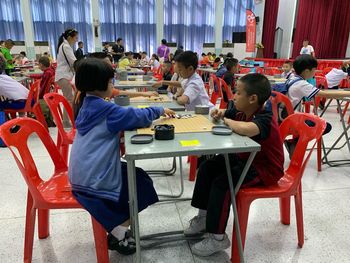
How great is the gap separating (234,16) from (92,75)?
13563 millimetres

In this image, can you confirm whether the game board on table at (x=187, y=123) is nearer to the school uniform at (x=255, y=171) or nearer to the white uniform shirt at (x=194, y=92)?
the school uniform at (x=255, y=171)

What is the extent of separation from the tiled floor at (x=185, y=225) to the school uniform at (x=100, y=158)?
1.51 ft

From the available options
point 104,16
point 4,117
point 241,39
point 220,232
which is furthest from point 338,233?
point 104,16

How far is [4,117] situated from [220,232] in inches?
133

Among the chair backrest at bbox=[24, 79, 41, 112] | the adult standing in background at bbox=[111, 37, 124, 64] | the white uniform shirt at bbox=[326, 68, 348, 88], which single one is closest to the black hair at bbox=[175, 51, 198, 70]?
the chair backrest at bbox=[24, 79, 41, 112]

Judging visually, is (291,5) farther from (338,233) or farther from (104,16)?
(338,233)

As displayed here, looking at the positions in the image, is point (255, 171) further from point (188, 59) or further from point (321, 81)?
point (321, 81)

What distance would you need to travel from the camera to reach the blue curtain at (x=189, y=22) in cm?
1301

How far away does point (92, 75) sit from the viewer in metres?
1.44

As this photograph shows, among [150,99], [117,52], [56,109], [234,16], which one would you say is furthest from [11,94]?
[234,16]

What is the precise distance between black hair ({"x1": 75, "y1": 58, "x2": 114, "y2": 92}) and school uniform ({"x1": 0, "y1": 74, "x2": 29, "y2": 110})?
8.72 feet

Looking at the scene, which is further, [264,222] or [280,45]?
[280,45]

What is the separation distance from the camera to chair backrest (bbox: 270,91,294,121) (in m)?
2.50

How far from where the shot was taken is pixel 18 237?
6.22 feet
